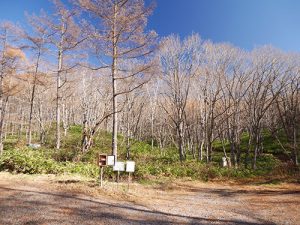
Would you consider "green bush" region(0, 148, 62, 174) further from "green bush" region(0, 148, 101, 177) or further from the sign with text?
the sign with text

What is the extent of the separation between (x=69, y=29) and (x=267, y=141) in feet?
95.8

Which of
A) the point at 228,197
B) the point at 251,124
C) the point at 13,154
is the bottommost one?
the point at 228,197

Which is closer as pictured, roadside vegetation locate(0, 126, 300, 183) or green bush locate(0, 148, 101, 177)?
green bush locate(0, 148, 101, 177)

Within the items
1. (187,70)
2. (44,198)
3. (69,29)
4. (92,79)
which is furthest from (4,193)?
(92,79)

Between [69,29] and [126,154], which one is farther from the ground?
[69,29]

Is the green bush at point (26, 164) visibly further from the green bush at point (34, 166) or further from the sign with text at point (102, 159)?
the sign with text at point (102, 159)

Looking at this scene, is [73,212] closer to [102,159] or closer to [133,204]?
[133,204]

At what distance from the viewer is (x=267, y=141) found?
36.5 m

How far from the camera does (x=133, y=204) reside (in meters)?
7.66

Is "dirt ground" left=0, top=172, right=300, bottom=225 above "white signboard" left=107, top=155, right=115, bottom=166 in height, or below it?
below

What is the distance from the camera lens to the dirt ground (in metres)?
6.25

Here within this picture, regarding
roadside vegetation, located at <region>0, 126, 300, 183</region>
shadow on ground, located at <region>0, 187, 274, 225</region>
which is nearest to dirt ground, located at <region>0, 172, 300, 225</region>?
shadow on ground, located at <region>0, 187, 274, 225</region>

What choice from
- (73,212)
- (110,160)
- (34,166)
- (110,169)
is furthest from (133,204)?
(34,166)

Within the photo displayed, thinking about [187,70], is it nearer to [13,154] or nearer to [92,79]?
[92,79]
